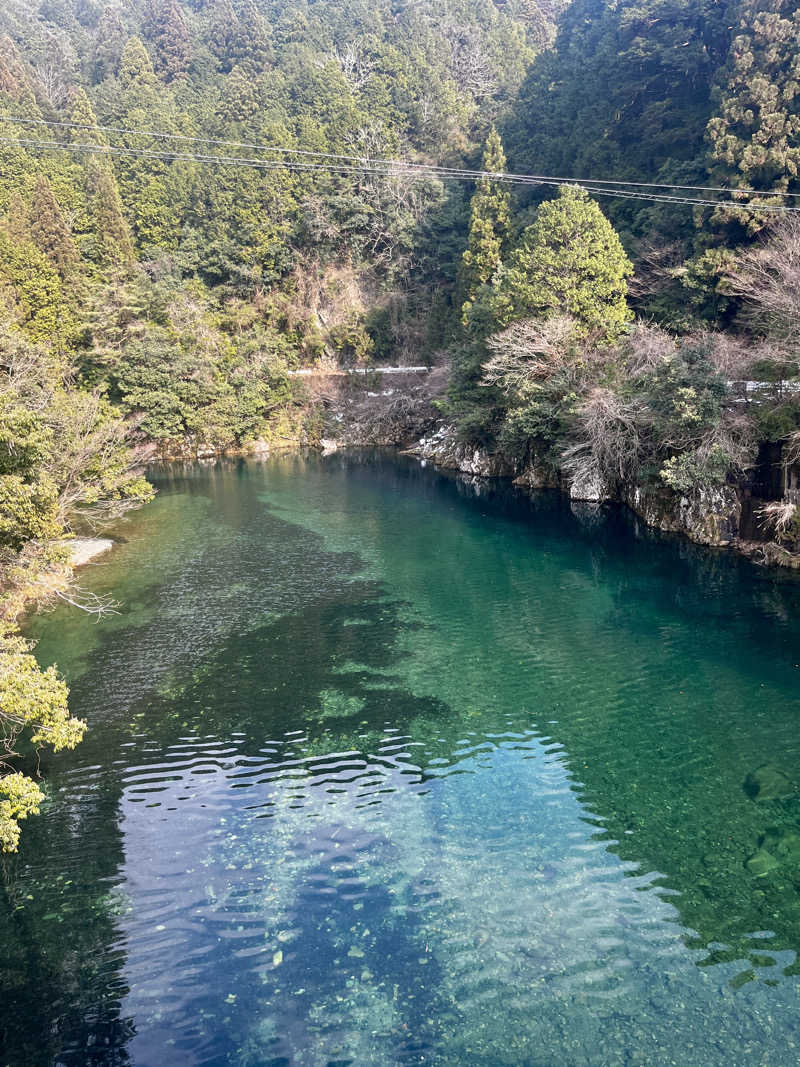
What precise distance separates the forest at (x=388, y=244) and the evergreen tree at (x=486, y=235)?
15 centimetres

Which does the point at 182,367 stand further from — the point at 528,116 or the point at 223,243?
the point at 528,116

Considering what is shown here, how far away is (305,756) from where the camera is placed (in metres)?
11.7

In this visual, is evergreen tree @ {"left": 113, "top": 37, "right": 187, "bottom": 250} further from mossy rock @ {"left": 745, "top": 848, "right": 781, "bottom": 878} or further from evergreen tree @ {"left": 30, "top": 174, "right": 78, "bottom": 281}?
mossy rock @ {"left": 745, "top": 848, "right": 781, "bottom": 878}

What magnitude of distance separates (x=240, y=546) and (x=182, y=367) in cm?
2198

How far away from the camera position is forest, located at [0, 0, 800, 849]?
2062 centimetres

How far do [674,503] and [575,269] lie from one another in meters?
10.8

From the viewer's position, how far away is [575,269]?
92.0ft

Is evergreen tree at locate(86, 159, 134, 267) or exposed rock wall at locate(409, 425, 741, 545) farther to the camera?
evergreen tree at locate(86, 159, 134, 267)

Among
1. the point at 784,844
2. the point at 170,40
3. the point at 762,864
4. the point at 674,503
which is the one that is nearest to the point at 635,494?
the point at 674,503

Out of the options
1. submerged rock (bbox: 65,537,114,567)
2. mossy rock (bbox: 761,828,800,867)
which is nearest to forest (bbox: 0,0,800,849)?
submerged rock (bbox: 65,537,114,567)

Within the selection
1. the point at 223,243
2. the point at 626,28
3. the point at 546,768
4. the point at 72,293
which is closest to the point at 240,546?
the point at 546,768

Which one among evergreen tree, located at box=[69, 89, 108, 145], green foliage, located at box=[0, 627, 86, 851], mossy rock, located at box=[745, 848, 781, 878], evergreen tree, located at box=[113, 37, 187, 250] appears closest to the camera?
green foliage, located at box=[0, 627, 86, 851]

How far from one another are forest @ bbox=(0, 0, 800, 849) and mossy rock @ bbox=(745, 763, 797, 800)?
9.93 m

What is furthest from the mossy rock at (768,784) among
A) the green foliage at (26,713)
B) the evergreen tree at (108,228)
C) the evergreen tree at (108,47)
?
the evergreen tree at (108,47)
